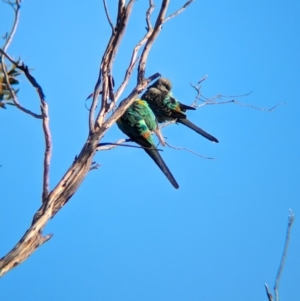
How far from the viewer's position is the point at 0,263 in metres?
2.11

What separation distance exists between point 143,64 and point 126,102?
0.89 ft

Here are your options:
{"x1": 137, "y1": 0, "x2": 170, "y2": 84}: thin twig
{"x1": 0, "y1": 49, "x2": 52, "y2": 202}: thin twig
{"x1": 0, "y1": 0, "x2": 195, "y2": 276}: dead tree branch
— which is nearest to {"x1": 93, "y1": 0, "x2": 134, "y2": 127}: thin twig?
{"x1": 0, "y1": 0, "x2": 195, "y2": 276}: dead tree branch

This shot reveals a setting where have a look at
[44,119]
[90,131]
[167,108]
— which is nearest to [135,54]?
[90,131]

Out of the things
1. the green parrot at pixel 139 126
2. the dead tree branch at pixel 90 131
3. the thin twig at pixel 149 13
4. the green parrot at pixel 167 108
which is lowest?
the dead tree branch at pixel 90 131

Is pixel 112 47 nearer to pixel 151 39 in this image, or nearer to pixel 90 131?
pixel 151 39

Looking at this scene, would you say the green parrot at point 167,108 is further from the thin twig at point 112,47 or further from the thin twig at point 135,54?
the thin twig at point 112,47

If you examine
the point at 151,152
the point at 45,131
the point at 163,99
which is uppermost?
the point at 163,99

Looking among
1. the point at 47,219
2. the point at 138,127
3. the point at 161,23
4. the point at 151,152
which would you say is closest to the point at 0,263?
the point at 47,219

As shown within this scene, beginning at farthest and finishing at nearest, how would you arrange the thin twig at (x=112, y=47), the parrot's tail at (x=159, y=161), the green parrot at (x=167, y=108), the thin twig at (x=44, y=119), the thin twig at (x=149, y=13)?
1. the green parrot at (x=167, y=108)
2. the parrot's tail at (x=159, y=161)
3. the thin twig at (x=149, y=13)
4. the thin twig at (x=112, y=47)
5. the thin twig at (x=44, y=119)

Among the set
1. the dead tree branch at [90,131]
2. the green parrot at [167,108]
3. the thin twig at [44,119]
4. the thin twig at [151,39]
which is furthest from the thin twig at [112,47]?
the green parrot at [167,108]

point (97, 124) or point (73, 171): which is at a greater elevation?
point (97, 124)

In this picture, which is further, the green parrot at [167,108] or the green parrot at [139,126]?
the green parrot at [167,108]

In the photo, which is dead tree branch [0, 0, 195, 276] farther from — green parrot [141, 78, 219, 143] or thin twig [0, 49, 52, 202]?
green parrot [141, 78, 219, 143]

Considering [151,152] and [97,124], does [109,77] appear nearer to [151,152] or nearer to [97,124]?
[97,124]
